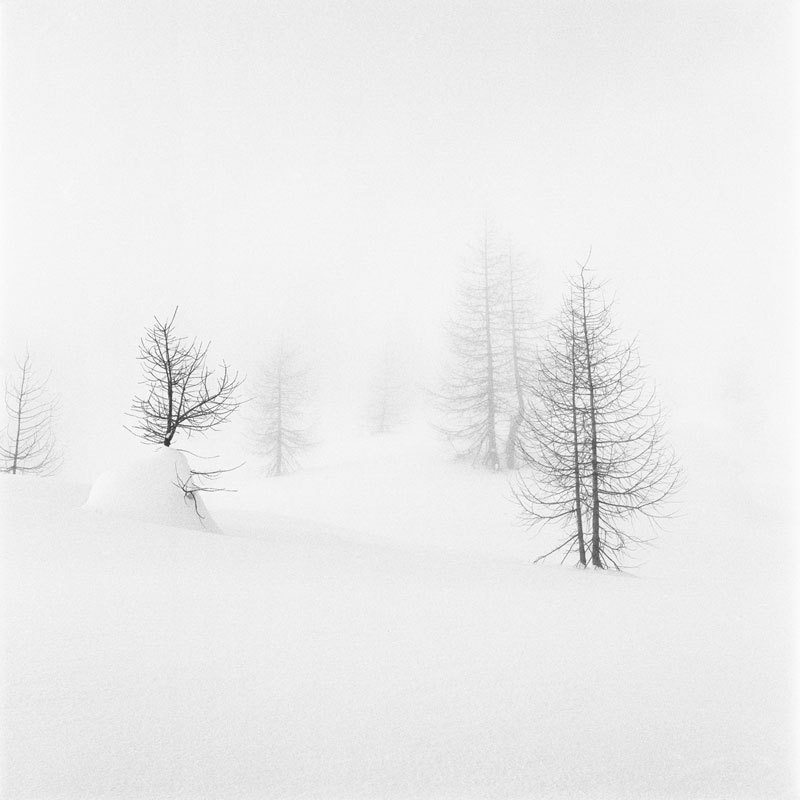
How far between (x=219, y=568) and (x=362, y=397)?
6007cm

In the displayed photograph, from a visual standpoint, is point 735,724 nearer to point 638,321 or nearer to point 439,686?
Result: point 439,686

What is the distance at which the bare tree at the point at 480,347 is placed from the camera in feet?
73.3

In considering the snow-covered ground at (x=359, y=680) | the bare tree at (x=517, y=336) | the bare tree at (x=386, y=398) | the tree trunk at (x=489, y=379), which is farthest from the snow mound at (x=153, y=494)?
the bare tree at (x=386, y=398)

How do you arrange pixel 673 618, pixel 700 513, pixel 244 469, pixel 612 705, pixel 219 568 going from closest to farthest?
pixel 612 705
pixel 673 618
pixel 219 568
pixel 700 513
pixel 244 469

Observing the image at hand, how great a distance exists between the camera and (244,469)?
36.9m

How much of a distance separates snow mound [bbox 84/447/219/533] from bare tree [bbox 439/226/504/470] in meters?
14.9

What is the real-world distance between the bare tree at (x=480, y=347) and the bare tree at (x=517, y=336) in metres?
0.51

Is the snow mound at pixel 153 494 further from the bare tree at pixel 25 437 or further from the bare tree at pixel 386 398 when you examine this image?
the bare tree at pixel 386 398

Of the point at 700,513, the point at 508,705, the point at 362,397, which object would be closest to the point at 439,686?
the point at 508,705

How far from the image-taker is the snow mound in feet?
26.1

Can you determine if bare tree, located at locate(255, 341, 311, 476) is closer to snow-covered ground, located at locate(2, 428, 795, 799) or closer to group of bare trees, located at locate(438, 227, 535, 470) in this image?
group of bare trees, located at locate(438, 227, 535, 470)

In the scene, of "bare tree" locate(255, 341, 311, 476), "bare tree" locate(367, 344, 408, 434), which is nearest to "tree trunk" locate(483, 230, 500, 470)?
"bare tree" locate(255, 341, 311, 476)

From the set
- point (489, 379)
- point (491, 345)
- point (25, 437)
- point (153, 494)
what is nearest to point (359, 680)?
point (153, 494)

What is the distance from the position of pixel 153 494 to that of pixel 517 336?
61.7 feet
